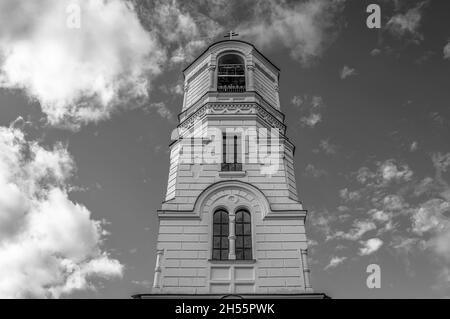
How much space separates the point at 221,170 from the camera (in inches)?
869

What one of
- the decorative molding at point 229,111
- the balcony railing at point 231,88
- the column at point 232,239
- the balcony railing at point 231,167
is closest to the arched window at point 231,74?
the balcony railing at point 231,88

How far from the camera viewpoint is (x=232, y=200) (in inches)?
826

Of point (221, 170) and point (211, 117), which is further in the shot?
point (211, 117)

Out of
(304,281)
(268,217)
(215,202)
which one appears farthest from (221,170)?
(304,281)

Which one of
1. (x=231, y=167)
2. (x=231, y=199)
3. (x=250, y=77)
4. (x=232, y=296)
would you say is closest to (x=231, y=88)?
(x=250, y=77)

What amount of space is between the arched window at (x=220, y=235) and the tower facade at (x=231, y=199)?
44 mm

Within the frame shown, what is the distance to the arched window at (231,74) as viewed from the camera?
26.1 meters

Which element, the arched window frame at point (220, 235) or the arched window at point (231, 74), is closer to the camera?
the arched window frame at point (220, 235)

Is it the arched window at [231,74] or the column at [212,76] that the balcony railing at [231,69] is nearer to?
the arched window at [231,74]

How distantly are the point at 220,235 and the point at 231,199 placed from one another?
1852 mm

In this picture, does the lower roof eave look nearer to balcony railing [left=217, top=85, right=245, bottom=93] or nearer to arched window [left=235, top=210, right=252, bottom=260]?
arched window [left=235, top=210, right=252, bottom=260]
